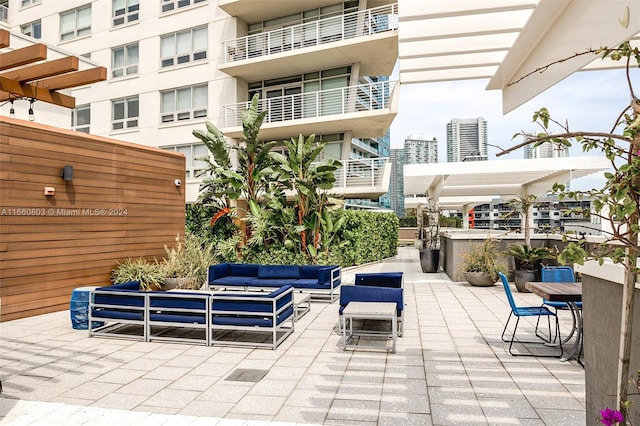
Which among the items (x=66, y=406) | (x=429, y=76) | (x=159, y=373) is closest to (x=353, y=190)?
(x=429, y=76)

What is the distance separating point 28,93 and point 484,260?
35.4ft

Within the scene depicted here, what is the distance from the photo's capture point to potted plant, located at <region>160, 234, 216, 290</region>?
10.2 m

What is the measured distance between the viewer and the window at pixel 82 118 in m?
21.8

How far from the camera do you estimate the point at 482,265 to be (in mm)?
11672

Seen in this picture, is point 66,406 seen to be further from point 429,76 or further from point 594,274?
point 429,76

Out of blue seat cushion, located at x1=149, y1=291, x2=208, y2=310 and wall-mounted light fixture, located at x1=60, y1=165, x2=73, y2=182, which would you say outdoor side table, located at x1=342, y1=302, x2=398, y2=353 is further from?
wall-mounted light fixture, located at x1=60, y1=165, x2=73, y2=182

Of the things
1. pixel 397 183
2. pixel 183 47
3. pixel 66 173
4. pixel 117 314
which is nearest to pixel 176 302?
pixel 117 314

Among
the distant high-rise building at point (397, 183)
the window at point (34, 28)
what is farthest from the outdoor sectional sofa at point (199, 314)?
the distant high-rise building at point (397, 183)

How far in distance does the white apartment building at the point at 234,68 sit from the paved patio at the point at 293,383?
36.8 ft

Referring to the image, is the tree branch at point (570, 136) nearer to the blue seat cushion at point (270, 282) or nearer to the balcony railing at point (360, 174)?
the blue seat cushion at point (270, 282)

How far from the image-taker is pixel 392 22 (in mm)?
16266

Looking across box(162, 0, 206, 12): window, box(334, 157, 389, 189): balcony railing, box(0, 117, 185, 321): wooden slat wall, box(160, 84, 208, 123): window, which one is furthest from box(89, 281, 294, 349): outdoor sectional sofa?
box(162, 0, 206, 12): window

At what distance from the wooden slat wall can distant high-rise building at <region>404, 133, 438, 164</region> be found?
96.9m

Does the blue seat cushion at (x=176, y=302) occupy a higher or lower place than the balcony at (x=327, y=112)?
lower
